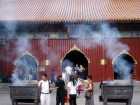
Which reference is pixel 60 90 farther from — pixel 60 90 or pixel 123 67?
pixel 123 67

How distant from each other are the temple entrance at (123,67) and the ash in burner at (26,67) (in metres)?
5.23

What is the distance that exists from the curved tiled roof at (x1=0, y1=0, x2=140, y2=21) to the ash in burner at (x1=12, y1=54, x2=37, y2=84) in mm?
2858

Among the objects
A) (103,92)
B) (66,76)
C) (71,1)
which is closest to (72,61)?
(71,1)

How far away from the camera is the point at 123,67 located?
1483 inches

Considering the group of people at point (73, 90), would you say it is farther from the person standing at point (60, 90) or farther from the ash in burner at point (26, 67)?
the ash in burner at point (26, 67)

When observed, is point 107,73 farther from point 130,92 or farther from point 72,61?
point 130,92

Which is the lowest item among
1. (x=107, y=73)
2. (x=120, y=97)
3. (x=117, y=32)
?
(x=120, y=97)

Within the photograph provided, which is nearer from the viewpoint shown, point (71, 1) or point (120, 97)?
point (120, 97)

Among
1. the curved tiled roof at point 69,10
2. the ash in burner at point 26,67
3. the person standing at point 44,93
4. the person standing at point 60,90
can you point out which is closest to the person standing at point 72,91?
the person standing at point 60,90

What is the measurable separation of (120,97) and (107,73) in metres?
14.2

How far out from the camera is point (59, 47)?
38.6m

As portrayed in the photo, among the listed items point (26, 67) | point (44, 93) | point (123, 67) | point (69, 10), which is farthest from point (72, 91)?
point (69, 10)

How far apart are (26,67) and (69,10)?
4926 mm

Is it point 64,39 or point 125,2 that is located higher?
point 125,2
